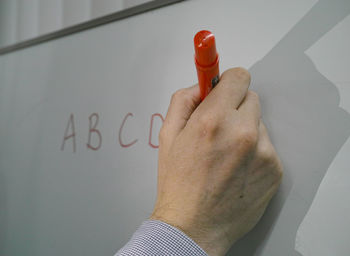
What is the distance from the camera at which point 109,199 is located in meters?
0.45

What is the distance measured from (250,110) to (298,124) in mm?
81

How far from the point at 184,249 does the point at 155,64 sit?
31cm

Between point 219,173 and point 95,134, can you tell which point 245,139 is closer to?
point 219,173

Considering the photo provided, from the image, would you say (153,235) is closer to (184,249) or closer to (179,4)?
(184,249)

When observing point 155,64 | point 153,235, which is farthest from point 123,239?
point 155,64

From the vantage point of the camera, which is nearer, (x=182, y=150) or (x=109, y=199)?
(x=182, y=150)

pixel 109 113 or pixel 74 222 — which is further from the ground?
pixel 109 113

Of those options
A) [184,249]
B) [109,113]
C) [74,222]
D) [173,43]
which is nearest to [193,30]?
[173,43]

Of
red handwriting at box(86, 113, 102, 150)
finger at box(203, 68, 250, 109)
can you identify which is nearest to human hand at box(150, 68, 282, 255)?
finger at box(203, 68, 250, 109)

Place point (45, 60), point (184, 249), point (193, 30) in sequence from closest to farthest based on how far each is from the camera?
point (184, 249) < point (193, 30) < point (45, 60)

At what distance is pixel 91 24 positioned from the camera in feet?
1.67

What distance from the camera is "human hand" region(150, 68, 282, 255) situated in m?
0.25

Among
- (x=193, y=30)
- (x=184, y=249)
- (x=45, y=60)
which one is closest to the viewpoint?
(x=184, y=249)

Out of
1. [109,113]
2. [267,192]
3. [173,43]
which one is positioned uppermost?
[173,43]
